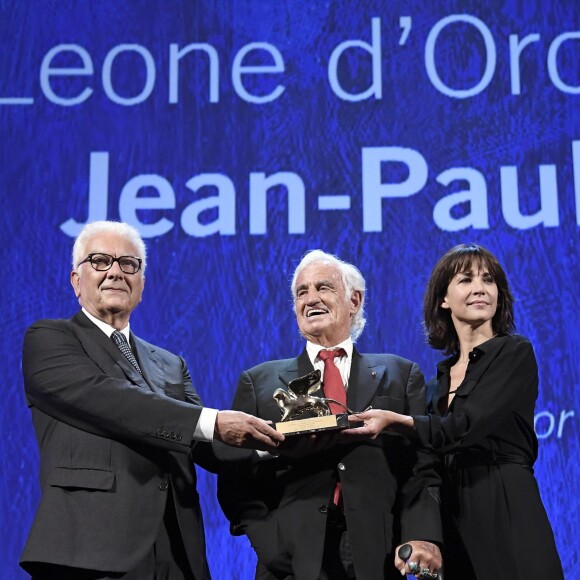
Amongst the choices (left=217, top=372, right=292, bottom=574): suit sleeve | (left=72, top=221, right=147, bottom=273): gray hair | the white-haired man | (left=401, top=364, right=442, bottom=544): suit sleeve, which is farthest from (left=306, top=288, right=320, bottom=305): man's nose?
(left=72, top=221, right=147, bottom=273): gray hair

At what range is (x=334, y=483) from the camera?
267cm

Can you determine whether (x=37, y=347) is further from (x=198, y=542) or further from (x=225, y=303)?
(x=225, y=303)

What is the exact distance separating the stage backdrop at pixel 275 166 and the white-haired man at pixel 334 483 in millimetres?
947

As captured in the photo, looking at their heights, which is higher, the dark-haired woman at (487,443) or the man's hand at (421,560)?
the dark-haired woman at (487,443)

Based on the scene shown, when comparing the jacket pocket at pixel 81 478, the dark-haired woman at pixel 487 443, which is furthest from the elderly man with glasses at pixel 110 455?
the dark-haired woman at pixel 487 443

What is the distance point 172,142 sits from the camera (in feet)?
13.5

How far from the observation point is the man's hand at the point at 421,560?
8.23 feet

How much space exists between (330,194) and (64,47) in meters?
1.37

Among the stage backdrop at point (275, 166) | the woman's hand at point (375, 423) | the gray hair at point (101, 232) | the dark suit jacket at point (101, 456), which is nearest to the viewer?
the dark suit jacket at point (101, 456)

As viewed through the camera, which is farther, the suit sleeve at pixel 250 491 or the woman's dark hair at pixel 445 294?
the woman's dark hair at pixel 445 294

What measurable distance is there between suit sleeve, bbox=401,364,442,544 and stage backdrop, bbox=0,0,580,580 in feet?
3.63

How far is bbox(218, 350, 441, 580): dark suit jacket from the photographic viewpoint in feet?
8.43

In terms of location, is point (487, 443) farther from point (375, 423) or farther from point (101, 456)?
point (101, 456)

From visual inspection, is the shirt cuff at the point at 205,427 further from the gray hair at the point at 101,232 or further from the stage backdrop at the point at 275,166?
the stage backdrop at the point at 275,166
